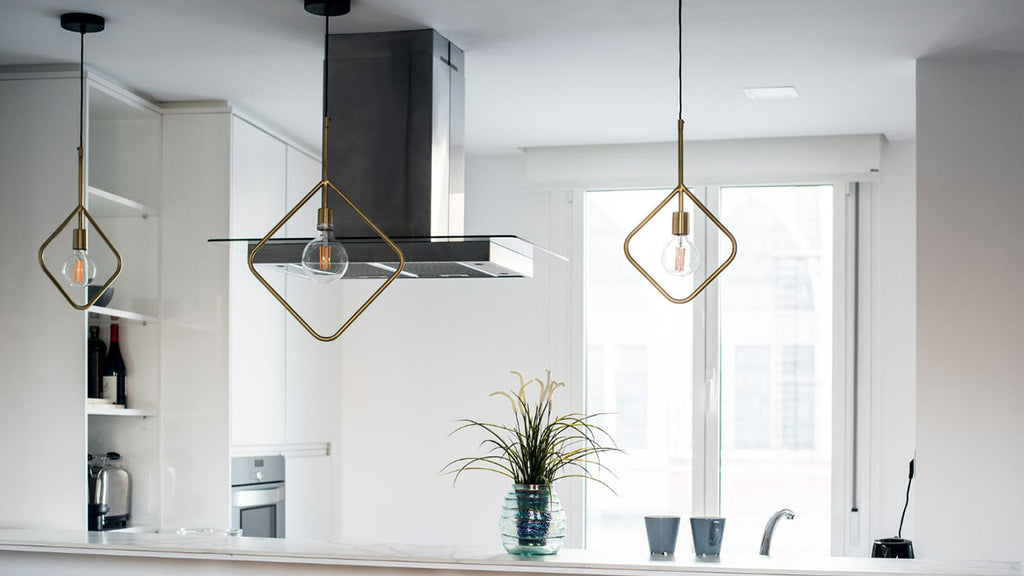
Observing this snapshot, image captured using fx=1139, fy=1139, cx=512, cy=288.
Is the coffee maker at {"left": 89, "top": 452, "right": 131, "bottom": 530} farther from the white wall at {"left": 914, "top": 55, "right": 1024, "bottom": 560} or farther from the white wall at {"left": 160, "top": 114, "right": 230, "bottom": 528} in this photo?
the white wall at {"left": 914, "top": 55, "right": 1024, "bottom": 560}

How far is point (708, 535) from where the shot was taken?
116 inches

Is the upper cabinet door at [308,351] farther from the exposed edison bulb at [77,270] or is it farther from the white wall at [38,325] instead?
the exposed edison bulb at [77,270]

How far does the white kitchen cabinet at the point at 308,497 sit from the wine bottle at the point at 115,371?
841 millimetres

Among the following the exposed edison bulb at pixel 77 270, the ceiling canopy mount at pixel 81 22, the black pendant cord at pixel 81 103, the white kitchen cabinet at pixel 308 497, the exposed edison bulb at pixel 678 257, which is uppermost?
the ceiling canopy mount at pixel 81 22

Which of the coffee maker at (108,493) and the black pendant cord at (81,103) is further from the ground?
the black pendant cord at (81,103)

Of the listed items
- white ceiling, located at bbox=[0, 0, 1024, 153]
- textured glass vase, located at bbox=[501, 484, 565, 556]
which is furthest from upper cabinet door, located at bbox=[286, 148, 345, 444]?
textured glass vase, located at bbox=[501, 484, 565, 556]

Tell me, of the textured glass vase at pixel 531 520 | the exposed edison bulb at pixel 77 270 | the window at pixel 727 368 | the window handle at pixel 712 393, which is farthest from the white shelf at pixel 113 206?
the window handle at pixel 712 393

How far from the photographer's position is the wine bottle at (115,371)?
13.1ft

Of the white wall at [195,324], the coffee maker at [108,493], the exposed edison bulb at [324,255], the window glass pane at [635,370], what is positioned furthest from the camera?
the window glass pane at [635,370]

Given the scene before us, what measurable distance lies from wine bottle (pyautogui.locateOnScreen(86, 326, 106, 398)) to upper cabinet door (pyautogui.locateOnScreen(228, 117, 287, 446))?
0.45m

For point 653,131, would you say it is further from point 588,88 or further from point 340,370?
point 340,370

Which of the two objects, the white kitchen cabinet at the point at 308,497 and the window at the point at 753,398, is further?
the window at the point at 753,398

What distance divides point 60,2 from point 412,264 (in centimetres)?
115

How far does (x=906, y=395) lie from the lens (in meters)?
4.82
